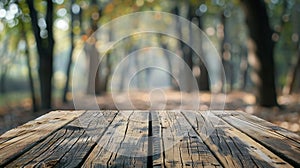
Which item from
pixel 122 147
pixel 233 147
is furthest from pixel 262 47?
pixel 122 147

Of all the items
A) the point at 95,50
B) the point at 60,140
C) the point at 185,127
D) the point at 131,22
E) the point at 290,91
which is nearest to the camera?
the point at 60,140

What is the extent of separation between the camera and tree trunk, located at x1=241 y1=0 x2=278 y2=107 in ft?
23.0

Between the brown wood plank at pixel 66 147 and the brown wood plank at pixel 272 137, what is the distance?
79cm

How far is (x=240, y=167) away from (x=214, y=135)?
0.51 m

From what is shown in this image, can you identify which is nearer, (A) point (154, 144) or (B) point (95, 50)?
(A) point (154, 144)

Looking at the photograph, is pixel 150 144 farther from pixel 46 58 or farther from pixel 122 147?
pixel 46 58

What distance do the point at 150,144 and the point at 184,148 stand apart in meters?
0.17

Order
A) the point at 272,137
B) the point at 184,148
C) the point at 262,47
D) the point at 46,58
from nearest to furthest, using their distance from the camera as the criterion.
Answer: the point at 184,148 < the point at 272,137 < the point at 262,47 < the point at 46,58


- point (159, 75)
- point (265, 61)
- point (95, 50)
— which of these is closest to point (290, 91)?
point (265, 61)

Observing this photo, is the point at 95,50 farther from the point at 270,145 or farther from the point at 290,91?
the point at 270,145

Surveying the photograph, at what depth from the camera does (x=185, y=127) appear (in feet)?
6.15

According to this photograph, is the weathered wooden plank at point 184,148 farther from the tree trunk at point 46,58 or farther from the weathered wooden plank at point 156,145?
the tree trunk at point 46,58

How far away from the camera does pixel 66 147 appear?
1.41 meters

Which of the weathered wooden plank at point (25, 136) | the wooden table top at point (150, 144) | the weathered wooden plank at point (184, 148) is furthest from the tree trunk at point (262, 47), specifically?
the weathered wooden plank at point (25, 136)
